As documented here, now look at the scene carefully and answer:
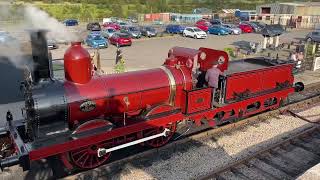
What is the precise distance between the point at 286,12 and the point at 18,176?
58181 mm

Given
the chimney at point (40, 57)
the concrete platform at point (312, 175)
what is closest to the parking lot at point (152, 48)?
the chimney at point (40, 57)

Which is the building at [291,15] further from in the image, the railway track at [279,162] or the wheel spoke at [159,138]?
the wheel spoke at [159,138]

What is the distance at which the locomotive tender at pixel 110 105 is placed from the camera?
7.98 meters

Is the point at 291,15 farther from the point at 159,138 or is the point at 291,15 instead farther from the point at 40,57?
the point at 40,57

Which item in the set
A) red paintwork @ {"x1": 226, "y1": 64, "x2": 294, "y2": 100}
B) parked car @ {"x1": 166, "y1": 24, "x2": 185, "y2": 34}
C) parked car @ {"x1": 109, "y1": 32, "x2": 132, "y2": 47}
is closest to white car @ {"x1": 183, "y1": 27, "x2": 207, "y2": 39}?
parked car @ {"x1": 166, "y1": 24, "x2": 185, "y2": 34}

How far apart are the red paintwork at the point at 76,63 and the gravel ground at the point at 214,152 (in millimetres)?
2820

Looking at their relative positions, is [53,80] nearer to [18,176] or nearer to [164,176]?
[18,176]

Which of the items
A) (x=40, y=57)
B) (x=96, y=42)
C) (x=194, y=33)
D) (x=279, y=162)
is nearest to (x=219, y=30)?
(x=194, y=33)

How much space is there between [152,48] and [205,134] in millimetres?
21861

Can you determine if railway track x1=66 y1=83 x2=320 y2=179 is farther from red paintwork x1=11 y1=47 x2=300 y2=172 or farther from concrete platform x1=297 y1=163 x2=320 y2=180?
concrete platform x1=297 y1=163 x2=320 y2=180

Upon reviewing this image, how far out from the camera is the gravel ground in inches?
359

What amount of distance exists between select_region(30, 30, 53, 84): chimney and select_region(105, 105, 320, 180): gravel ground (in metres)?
3.23

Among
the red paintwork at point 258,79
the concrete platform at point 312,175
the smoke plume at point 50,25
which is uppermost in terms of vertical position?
the smoke plume at point 50,25

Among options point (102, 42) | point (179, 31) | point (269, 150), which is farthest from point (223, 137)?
point (179, 31)
